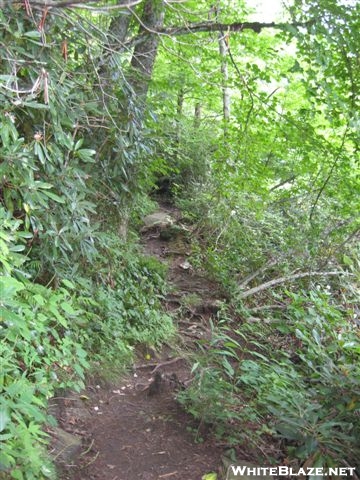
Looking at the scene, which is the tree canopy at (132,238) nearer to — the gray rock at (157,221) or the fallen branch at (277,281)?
the fallen branch at (277,281)

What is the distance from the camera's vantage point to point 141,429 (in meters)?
3.53

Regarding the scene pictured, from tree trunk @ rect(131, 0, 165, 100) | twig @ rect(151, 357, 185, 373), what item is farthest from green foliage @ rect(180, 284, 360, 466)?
tree trunk @ rect(131, 0, 165, 100)

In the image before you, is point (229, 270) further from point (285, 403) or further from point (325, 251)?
point (285, 403)

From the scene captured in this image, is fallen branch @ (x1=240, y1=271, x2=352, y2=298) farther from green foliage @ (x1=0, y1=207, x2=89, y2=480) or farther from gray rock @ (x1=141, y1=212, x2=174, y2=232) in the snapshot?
green foliage @ (x1=0, y1=207, x2=89, y2=480)

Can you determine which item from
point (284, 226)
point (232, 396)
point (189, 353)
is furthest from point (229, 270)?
point (232, 396)

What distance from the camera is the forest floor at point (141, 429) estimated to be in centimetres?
304

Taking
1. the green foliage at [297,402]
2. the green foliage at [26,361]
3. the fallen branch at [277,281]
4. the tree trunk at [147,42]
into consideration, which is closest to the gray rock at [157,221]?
the fallen branch at [277,281]

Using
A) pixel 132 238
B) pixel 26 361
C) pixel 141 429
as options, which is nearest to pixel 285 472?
pixel 141 429

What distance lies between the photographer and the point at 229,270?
741 centimetres

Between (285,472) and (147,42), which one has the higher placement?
(147,42)

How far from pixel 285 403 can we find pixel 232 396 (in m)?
0.58

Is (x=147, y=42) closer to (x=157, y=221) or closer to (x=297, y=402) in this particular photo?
(x=157, y=221)

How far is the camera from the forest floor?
304cm

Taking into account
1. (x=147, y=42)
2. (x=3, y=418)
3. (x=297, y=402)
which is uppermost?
(x=147, y=42)
